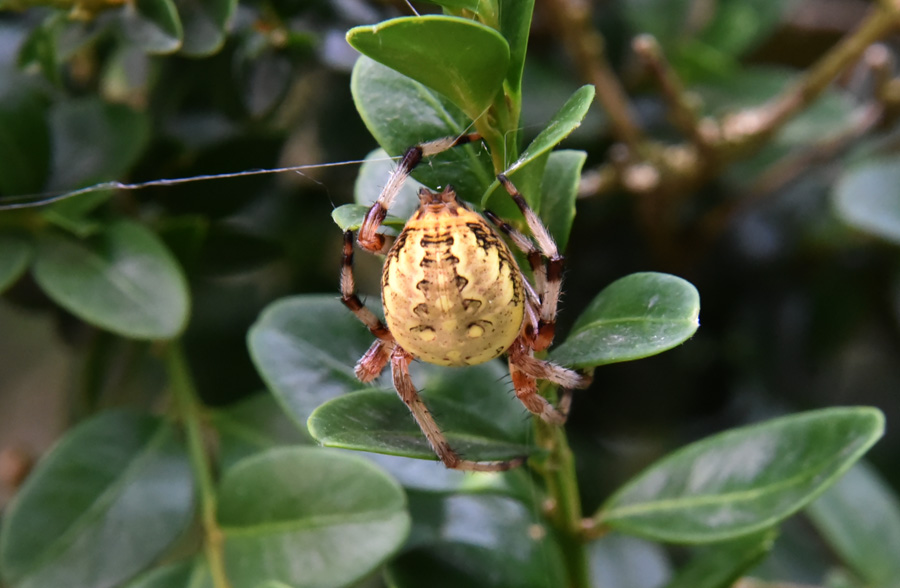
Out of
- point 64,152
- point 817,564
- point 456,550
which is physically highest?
point 64,152

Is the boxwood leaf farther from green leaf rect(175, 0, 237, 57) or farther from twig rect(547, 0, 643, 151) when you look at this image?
twig rect(547, 0, 643, 151)

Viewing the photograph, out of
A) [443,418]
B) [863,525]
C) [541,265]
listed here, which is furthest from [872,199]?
[443,418]

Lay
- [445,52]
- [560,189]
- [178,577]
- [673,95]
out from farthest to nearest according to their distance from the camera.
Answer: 1. [673,95]
2. [178,577]
3. [560,189]
4. [445,52]

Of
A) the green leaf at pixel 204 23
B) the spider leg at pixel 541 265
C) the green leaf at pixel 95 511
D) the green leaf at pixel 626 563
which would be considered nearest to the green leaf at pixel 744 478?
the spider leg at pixel 541 265

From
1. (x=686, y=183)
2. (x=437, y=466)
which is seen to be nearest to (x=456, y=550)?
(x=437, y=466)

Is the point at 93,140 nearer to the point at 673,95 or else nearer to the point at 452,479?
the point at 452,479

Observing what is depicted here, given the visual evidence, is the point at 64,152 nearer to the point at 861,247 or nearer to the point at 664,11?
the point at 664,11
